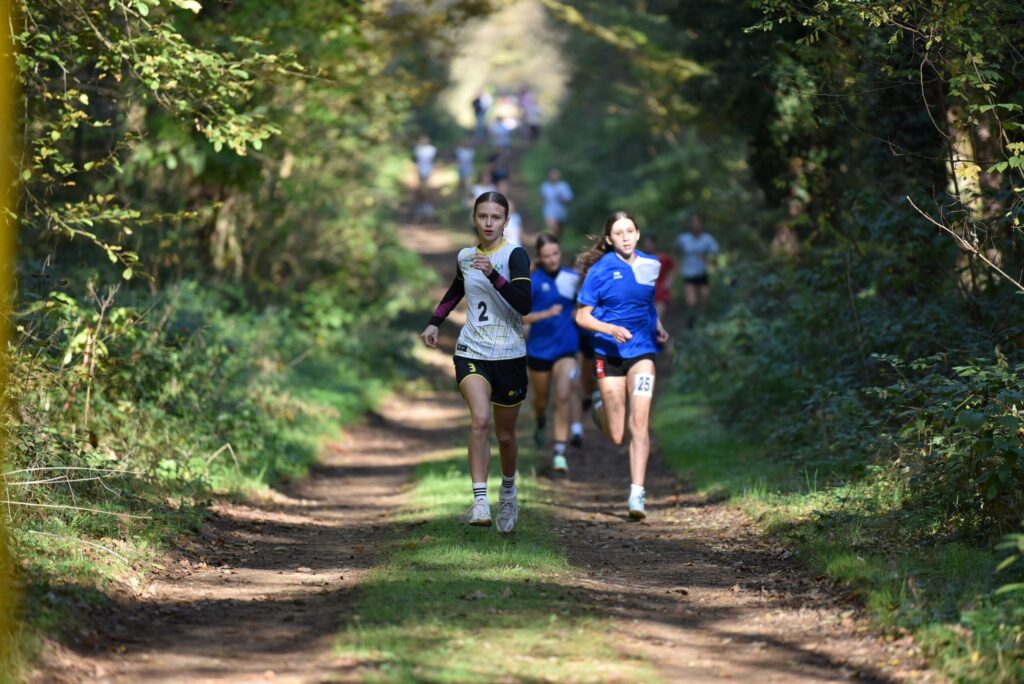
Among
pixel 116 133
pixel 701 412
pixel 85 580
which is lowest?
pixel 85 580

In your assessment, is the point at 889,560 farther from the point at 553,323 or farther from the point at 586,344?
the point at 586,344

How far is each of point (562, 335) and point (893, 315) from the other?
11.1ft

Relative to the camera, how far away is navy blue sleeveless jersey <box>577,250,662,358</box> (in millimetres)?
10359

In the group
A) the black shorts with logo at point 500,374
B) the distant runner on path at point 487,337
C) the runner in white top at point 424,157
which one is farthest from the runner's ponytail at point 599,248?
the runner in white top at point 424,157

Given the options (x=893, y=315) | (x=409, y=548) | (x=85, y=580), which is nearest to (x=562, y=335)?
(x=893, y=315)

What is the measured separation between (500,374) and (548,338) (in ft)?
13.9

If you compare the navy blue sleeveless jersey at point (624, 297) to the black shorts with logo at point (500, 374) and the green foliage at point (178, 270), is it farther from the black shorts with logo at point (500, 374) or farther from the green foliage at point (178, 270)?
the green foliage at point (178, 270)

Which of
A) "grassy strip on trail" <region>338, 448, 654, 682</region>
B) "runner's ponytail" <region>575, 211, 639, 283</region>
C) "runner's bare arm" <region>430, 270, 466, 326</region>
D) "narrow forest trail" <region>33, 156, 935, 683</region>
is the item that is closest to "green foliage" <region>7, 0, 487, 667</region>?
"narrow forest trail" <region>33, 156, 935, 683</region>

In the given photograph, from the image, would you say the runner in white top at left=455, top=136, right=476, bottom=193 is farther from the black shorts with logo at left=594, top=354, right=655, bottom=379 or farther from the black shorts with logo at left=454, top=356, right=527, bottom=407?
the black shorts with logo at left=454, top=356, right=527, bottom=407

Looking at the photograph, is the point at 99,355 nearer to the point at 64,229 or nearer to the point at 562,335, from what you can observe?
the point at 64,229

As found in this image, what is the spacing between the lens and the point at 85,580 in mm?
7293

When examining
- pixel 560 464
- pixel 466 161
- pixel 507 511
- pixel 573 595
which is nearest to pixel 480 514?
pixel 507 511

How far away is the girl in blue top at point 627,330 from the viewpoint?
1027cm

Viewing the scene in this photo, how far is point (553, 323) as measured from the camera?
42.8 ft
